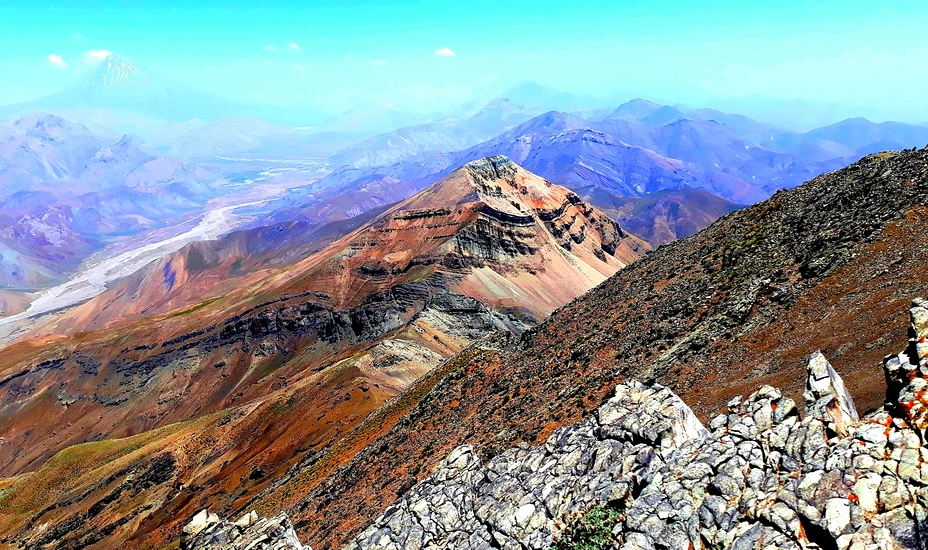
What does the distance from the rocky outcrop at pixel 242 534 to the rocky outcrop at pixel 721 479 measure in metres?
4.90

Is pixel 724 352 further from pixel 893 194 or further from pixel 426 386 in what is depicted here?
pixel 426 386

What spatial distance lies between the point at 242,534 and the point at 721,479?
69.0 ft

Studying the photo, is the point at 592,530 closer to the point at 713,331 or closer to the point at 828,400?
the point at 828,400

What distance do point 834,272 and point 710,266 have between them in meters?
9.76

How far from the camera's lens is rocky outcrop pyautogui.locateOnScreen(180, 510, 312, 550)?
2280 centimetres

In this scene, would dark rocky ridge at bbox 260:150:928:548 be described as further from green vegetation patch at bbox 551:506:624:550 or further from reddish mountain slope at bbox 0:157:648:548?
reddish mountain slope at bbox 0:157:648:548

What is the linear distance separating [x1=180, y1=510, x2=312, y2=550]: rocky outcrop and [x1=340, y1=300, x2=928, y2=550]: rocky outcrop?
4.90 metres

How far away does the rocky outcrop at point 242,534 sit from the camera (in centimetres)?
2280

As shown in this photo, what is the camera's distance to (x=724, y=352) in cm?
2545

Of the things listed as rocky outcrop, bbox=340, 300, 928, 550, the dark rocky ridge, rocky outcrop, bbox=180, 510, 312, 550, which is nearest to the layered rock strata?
rocky outcrop, bbox=340, 300, 928, 550

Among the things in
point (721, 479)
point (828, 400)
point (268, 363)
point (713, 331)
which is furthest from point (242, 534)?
point (268, 363)

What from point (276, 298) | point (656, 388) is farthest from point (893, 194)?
point (276, 298)

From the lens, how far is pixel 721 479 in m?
13.2

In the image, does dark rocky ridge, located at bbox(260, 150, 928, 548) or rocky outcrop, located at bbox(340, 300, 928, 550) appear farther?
dark rocky ridge, located at bbox(260, 150, 928, 548)
